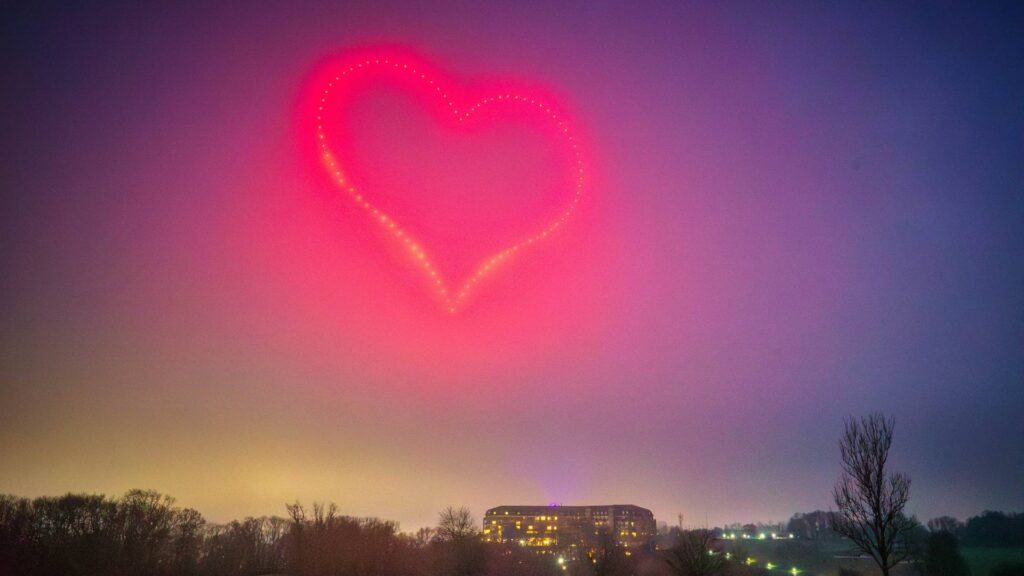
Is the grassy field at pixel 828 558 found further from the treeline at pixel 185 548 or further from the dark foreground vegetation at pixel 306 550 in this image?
the treeline at pixel 185 548

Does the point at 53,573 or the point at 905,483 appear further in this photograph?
the point at 53,573

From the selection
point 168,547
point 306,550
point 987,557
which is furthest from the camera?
point 168,547

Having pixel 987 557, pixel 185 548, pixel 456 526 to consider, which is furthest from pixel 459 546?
pixel 987 557

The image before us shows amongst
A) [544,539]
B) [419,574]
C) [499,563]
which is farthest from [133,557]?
[544,539]

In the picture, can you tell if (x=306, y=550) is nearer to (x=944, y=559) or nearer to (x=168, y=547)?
(x=168, y=547)

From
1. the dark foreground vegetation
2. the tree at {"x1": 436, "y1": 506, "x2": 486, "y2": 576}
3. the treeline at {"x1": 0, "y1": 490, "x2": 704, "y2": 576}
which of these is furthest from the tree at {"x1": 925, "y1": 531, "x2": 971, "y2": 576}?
the tree at {"x1": 436, "y1": 506, "x2": 486, "y2": 576}

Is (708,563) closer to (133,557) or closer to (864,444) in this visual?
(864,444)


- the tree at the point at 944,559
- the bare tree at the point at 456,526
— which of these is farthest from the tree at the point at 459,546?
the tree at the point at 944,559

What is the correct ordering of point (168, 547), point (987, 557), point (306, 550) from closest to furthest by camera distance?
1. point (987, 557)
2. point (306, 550)
3. point (168, 547)

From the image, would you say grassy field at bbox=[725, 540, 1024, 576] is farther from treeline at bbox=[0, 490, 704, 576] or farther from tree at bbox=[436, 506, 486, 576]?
tree at bbox=[436, 506, 486, 576]
